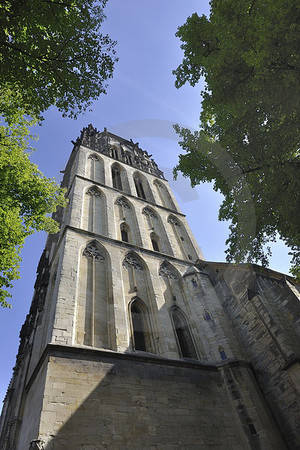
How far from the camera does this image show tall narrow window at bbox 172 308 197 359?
9.96m

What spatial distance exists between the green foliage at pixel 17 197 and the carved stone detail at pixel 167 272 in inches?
227

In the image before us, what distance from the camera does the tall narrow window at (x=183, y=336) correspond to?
996 centimetres

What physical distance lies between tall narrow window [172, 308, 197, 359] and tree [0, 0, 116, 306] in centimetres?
618

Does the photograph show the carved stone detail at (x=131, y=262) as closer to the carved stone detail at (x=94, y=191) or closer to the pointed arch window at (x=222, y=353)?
the pointed arch window at (x=222, y=353)

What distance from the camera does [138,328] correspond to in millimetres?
9844

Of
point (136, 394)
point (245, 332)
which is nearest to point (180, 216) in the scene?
point (245, 332)

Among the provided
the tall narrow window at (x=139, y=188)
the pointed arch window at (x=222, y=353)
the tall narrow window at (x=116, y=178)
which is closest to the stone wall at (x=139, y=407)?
the pointed arch window at (x=222, y=353)

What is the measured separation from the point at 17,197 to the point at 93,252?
4.15m

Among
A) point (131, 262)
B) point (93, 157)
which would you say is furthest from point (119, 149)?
point (131, 262)

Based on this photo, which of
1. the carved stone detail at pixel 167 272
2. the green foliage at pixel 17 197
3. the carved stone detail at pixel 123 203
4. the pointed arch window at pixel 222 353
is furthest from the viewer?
the carved stone detail at pixel 123 203

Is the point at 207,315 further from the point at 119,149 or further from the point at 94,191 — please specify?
the point at 119,149

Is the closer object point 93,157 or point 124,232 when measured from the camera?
point 124,232

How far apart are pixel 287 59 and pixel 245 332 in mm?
8982

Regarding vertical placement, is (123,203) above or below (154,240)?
above
